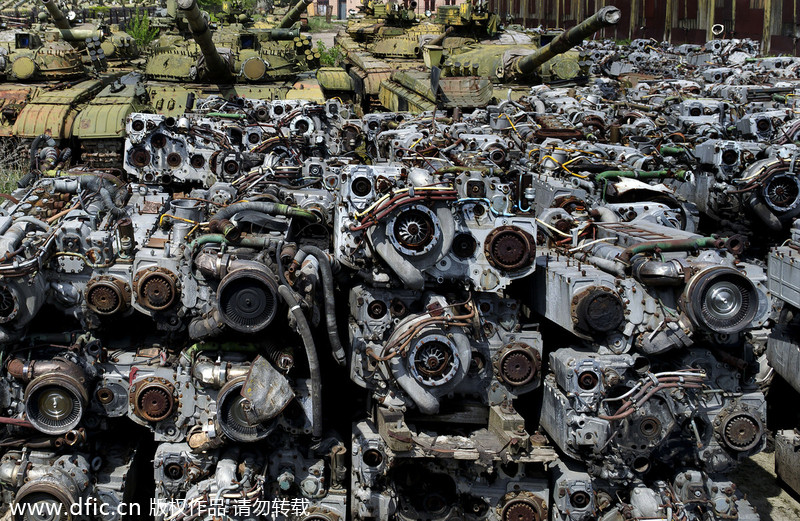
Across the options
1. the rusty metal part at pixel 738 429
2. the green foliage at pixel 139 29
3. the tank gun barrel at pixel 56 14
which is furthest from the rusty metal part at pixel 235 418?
the green foliage at pixel 139 29

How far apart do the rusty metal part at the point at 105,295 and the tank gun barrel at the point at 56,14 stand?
59.3 ft

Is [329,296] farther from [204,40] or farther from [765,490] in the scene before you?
[204,40]

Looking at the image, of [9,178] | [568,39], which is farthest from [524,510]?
[9,178]

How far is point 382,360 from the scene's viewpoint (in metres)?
10.2

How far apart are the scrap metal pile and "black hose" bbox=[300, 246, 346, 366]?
0.13 ft

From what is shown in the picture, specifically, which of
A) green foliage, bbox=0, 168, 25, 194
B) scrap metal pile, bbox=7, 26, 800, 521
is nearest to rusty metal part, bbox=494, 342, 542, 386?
scrap metal pile, bbox=7, 26, 800, 521

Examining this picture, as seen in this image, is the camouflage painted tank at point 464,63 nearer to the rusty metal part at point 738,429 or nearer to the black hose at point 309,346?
the rusty metal part at point 738,429

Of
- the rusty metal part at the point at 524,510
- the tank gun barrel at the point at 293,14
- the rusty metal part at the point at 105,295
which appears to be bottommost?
the rusty metal part at the point at 524,510

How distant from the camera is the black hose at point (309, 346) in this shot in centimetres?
988

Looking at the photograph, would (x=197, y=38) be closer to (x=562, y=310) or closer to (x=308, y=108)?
(x=308, y=108)

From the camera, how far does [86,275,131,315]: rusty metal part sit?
10.9 m

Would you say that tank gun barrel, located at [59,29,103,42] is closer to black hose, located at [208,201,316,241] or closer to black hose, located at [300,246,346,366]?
black hose, located at [208,201,316,241]

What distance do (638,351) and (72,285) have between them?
24.7 ft

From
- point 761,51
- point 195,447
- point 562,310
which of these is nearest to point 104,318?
point 195,447
